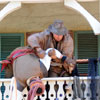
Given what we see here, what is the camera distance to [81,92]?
9.25 meters

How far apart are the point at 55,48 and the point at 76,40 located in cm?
196

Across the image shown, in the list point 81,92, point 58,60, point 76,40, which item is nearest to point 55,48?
point 58,60

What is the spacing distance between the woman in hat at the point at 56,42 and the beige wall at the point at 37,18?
6.70 feet

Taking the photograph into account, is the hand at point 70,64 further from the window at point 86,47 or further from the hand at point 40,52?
the window at point 86,47

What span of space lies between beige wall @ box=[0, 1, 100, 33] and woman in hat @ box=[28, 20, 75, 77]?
6.70ft

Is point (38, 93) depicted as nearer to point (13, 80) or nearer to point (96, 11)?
point (13, 80)

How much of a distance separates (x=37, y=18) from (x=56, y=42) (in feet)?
7.02

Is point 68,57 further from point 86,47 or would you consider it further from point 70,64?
point 86,47

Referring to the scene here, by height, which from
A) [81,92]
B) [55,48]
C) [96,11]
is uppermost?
[96,11]

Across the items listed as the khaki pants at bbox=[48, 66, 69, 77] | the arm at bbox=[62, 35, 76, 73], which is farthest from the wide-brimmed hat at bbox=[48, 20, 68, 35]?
the khaki pants at bbox=[48, 66, 69, 77]

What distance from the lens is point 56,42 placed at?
9.43 metres

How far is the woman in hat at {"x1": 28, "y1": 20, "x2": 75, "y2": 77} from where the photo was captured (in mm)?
9219

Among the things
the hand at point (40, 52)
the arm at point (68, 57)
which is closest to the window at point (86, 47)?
the arm at point (68, 57)

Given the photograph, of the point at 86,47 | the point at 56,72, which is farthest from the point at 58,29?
the point at 86,47
